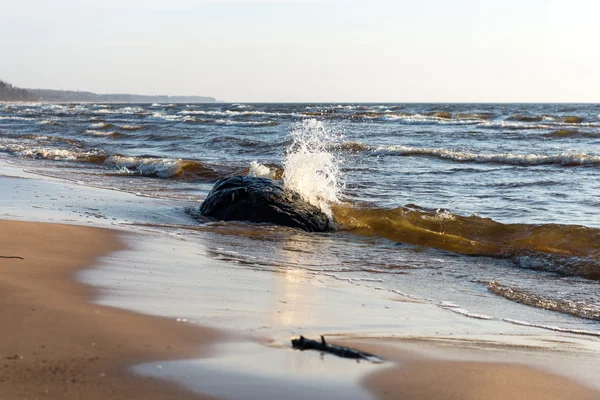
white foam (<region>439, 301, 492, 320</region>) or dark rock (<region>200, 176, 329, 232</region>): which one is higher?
dark rock (<region>200, 176, 329, 232</region>)

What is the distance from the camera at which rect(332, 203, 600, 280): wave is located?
23.4 feet

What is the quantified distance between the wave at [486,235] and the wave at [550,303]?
3.83 feet

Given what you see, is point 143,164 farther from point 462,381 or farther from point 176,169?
point 462,381

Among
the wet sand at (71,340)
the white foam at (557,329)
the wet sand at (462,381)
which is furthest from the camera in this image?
the white foam at (557,329)

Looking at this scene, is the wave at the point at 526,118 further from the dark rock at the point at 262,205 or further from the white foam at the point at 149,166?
the dark rock at the point at 262,205

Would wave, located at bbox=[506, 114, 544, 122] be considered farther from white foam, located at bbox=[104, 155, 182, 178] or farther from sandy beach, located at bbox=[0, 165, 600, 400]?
sandy beach, located at bbox=[0, 165, 600, 400]

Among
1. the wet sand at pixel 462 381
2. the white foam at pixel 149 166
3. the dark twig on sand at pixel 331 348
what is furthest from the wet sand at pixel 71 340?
the white foam at pixel 149 166

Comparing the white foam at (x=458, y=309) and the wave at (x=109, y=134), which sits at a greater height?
the wave at (x=109, y=134)

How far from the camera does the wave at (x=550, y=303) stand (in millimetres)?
5270

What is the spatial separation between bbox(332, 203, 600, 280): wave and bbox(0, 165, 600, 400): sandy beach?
11.2 ft

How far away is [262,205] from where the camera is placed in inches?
341

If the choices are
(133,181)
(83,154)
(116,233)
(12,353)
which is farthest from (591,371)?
(83,154)

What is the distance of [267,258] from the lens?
648cm

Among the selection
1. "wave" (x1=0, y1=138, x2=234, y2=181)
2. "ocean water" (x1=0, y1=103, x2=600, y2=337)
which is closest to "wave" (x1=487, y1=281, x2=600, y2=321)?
"ocean water" (x1=0, y1=103, x2=600, y2=337)
